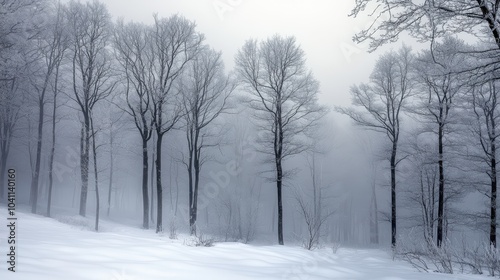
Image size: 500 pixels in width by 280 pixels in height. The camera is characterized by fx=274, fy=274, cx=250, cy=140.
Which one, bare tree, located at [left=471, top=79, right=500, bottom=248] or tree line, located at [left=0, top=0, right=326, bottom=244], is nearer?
bare tree, located at [left=471, top=79, right=500, bottom=248]

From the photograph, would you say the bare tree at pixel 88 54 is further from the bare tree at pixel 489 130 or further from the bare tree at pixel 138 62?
the bare tree at pixel 489 130

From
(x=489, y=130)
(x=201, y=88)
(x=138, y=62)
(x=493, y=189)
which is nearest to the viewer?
(x=489, y=130)

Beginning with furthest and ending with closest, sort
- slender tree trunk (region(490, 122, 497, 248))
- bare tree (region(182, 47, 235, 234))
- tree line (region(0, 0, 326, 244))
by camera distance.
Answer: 1. bare tree (region(182, 47, 235, 234))
2. tree line (region(0, 0, 326, 244))
3. slender tree trunk (region(490, 122, 497, 248))

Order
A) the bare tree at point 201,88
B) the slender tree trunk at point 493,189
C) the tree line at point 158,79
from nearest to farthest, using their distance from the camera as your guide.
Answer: the slender tree trunk at point 493,189
the tree line at point 158,79
the bare tree at point 201,88

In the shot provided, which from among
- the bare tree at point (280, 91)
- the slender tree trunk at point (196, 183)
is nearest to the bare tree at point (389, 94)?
the bare tree at point (280, 91)

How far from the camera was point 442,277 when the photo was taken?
152 inches

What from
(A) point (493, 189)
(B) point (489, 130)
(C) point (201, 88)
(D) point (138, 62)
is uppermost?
(D) point (138, 62)

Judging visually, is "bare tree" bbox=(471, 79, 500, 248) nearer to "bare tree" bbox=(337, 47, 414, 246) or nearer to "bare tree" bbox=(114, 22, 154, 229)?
"bare tree" bbox=(337, 47, 414, 246)

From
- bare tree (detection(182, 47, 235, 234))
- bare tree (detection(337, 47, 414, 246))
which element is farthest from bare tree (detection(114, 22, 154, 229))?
bare tree (detection(337, 47, 414, 246))

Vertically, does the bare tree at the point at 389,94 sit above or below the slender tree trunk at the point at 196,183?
above

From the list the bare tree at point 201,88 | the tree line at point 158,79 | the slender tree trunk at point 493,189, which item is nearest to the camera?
the slender tree trunk at point 493,189

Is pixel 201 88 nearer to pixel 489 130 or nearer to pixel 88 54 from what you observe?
pixel 88 54

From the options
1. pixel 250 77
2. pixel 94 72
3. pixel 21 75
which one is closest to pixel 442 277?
pixel 250 77

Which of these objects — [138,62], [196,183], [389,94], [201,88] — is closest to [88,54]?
[138,62]
